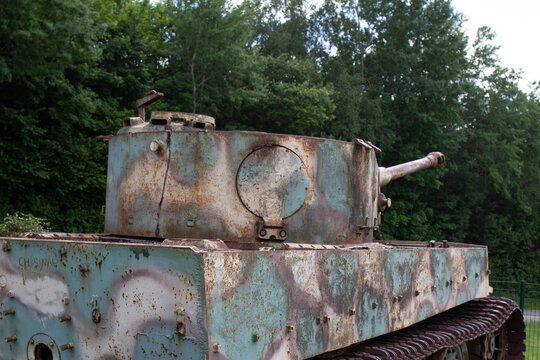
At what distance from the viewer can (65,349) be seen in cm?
425

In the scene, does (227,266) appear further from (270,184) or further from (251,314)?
(270,184)

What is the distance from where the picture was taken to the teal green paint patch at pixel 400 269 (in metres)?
5.51

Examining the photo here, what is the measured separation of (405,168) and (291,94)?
14.4 meters

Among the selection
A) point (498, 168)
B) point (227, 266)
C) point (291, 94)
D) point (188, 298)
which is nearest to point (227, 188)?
point (227, 266)

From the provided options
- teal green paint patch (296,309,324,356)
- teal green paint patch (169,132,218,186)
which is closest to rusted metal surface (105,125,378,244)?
teal green paint patch (169,132,218,186)

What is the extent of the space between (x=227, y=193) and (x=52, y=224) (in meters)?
12.4

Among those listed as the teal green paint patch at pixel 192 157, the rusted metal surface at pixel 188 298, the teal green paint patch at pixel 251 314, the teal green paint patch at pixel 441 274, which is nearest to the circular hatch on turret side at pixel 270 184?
the teal green paint patch at pixel 192 157

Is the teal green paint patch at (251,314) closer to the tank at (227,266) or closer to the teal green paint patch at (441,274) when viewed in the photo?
the tank at (227,266)

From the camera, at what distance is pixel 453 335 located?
6.66 m

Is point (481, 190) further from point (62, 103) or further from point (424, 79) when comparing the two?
point (62, 103)

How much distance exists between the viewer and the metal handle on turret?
7613 mm

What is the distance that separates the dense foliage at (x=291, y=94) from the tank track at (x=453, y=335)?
1057cm

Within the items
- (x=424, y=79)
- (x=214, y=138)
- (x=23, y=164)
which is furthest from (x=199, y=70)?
(x=214, y=138)

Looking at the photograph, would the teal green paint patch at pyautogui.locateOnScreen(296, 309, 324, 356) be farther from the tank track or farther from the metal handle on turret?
the metal handle on turret
